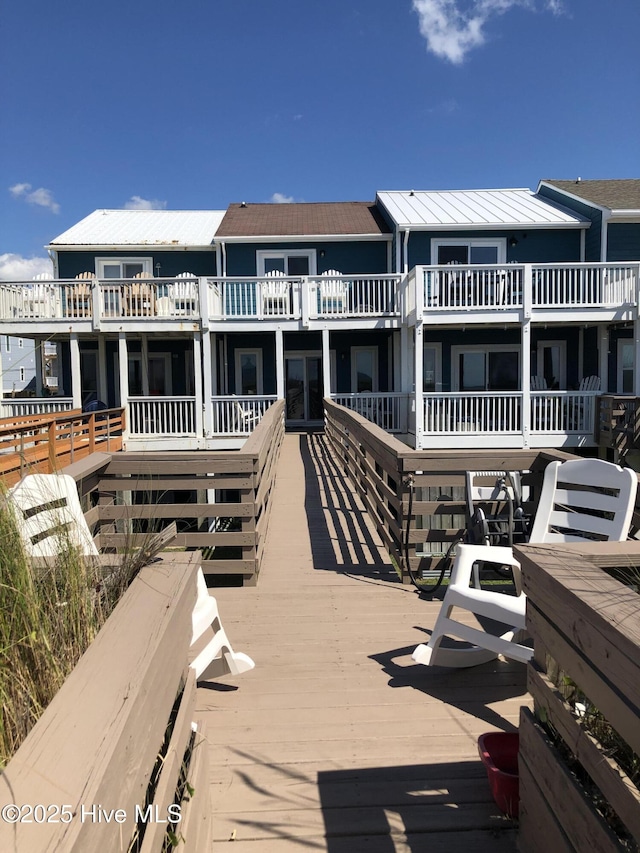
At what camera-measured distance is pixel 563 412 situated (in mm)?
13125

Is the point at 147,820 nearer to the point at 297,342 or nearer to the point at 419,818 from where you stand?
the point at 419,818

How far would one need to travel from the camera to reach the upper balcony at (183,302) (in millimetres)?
14398

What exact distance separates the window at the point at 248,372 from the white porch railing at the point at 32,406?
191 inches

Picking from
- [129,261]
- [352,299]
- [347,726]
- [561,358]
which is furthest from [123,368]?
[347,726]

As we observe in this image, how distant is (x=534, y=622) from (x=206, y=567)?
3184mm

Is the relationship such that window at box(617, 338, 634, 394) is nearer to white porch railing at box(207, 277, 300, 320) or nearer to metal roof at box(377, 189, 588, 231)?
metal roof at box(377, 189, 588, 231)

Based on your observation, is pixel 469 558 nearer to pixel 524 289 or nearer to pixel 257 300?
pixel 524 289


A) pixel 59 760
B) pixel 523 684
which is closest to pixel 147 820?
pixel 59 760

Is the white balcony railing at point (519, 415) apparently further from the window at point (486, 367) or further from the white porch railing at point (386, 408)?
the window at point (486, 367)

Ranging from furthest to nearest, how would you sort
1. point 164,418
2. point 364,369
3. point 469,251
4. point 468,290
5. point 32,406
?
point 364,369
point 469,251
point 32,406
point 164,418
point 468,290

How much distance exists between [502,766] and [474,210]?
17.9 meters

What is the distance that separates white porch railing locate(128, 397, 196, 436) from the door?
3958 millimetres

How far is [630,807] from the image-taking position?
131cm

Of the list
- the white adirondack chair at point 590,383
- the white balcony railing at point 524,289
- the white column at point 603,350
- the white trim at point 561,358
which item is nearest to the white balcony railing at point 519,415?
the white adirondack chair at point 590,383
